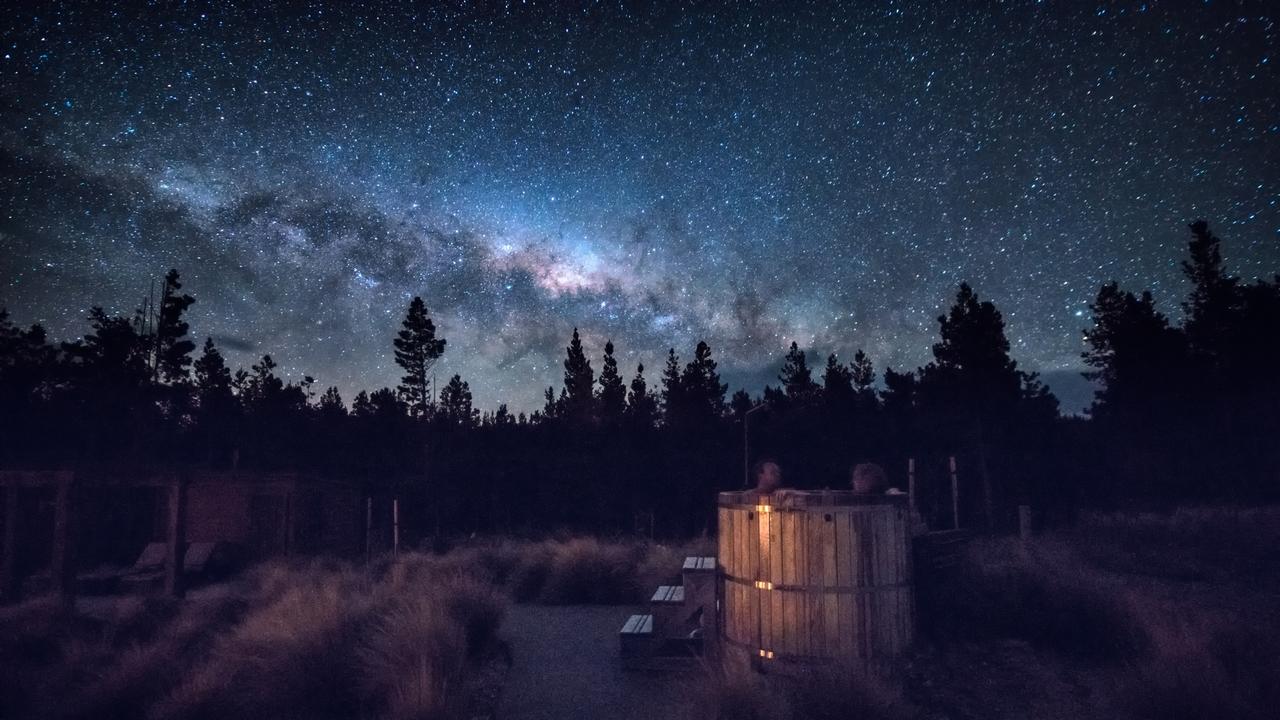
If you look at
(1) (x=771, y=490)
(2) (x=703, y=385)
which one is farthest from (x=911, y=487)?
(2) (x=703, y=385)

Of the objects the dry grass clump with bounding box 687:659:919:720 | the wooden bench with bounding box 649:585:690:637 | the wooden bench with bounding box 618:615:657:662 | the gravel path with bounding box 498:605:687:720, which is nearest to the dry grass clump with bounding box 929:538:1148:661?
the dry grass clump with bounding box 687:659:919:720

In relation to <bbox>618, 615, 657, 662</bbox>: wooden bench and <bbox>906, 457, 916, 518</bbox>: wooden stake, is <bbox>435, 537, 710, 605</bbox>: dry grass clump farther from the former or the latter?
<bbox>906, 457, 916, 518</bbox>: wooden stake

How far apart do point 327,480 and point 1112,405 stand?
3195 cm

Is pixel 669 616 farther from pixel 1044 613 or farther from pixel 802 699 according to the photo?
pixel 1044 613

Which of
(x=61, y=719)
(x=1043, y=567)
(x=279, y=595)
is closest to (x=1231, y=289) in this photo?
(x=1043, y=567)

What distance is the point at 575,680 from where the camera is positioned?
25.3 ft

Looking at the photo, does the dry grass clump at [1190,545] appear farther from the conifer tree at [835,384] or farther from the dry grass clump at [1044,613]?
the conifer tree at [835,384]

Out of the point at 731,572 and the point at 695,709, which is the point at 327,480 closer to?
the point at 731,572

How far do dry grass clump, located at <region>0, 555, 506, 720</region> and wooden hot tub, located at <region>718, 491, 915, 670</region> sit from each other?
131 inches

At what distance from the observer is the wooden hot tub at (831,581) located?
22.6 ft

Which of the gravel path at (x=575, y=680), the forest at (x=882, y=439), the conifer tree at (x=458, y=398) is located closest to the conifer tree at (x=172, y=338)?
the forest at (x=882, y=439)

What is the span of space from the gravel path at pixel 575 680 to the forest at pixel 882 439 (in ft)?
47.9

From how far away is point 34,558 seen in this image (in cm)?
1920

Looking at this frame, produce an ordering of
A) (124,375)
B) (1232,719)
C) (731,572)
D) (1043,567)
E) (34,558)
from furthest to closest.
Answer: (124,375), (34,558), (1043,567), (731,572), (1232,719)
